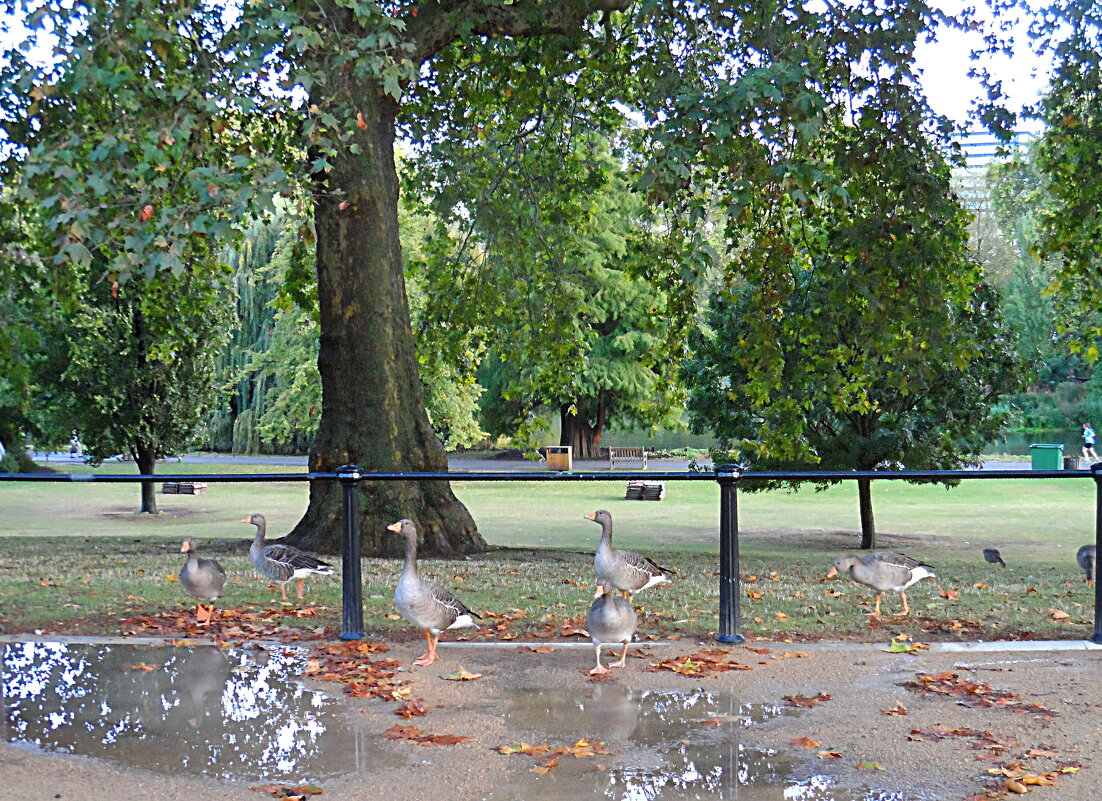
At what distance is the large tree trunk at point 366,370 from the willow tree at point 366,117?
0.03 meters

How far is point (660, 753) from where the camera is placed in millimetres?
5832

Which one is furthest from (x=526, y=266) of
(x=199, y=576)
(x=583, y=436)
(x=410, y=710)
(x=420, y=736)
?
(x=583, y=436)

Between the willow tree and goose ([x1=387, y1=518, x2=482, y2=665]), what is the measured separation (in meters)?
2.87

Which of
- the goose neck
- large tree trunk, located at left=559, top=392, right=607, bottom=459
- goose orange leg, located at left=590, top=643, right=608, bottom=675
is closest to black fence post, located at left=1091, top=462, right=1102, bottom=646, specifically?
goose orange leg, located at left=590, top=643, right=608, bottom=675

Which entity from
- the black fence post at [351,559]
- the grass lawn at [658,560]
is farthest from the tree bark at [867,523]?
the black fence post at [351,559]

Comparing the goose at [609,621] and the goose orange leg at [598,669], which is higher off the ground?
the goose at [609,621]

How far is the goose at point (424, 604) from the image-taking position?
7.55m

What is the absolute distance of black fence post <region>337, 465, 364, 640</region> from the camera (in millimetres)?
8406

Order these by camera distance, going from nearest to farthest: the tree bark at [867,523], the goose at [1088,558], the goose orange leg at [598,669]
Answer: the goose orange leg at [598,669], the goose at [1088,558], the tree bark at [867,523]

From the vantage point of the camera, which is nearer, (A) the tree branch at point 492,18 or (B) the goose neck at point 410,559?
(B) the goose neck at point 410,559

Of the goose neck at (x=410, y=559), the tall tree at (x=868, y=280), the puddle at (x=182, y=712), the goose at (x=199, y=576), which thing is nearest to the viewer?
the puddle at (x=182, y=712)

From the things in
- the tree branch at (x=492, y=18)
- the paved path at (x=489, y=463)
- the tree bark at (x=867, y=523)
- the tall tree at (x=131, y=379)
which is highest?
the tree branch at (x=492, y=18)

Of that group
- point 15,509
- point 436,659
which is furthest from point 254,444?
point 436,659

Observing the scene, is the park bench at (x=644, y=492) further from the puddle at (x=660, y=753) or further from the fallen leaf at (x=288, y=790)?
the fallen leaf at (x=288, y=790)
